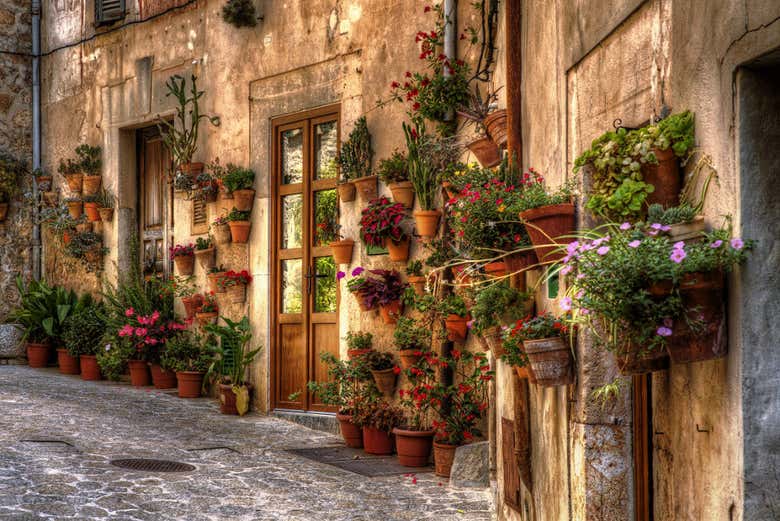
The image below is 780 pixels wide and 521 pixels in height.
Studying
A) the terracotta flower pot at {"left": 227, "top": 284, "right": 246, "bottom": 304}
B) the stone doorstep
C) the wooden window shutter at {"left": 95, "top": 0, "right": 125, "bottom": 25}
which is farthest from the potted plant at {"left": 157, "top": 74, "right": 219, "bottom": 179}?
the stone doorstep

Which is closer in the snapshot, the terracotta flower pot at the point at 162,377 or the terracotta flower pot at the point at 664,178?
the terracotta flower pot at the point at 664,178

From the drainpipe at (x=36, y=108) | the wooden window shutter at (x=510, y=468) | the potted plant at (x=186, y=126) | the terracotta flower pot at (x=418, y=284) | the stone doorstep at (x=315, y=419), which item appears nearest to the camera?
the wooden window shutter at (x=510, y=468)

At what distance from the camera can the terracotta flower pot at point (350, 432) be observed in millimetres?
8188

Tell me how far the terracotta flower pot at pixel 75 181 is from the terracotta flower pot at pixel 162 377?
3.11 meters

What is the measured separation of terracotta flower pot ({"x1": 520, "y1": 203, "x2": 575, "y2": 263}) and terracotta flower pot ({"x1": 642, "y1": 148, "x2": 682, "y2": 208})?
680 millimetres

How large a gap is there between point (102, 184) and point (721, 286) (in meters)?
10.5

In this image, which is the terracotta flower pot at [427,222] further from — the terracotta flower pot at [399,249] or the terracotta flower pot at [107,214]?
the terracotta flower pot at [107,214]

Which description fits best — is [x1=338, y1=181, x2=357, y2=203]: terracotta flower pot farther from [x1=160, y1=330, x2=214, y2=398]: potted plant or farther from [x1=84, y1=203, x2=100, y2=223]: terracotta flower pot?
[x1=84, y1=203, x2=100, y2=223]: terracotta flower pot

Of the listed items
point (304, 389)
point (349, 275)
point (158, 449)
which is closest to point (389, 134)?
point (349, 275)

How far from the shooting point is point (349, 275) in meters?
8.73

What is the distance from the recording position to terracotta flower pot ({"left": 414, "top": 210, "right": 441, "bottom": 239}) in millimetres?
7641

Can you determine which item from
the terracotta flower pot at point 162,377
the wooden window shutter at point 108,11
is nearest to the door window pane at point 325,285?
the terracotta flower pot at point 162,377

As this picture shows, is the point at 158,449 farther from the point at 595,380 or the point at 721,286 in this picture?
the point at 721,286

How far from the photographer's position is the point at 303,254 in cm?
938
